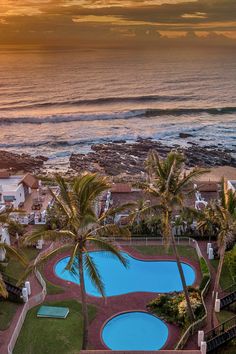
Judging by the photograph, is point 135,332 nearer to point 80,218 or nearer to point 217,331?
point 217,331

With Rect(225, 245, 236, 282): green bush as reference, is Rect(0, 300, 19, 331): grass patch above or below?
below

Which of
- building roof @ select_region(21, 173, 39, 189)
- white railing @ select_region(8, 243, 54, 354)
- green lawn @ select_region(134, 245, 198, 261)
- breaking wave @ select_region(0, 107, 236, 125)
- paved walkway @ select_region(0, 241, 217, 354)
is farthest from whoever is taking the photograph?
breaking wave @ select_region(0, 107, 236, 125)

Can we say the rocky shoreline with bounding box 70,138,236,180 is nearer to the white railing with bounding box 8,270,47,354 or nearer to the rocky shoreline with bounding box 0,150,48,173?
the rocky shoreline with bounding box 0,150,48,173

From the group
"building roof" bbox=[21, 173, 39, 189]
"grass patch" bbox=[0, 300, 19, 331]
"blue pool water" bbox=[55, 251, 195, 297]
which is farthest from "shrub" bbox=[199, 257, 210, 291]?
"building roof" bbox=[21, 173, 39, 189]

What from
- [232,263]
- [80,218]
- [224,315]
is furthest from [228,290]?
[80,218]

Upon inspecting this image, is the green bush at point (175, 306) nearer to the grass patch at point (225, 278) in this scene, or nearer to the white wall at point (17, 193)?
the grass patch at point (225, 278)

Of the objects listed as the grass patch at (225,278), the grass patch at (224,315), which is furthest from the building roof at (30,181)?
the grass patch at (224,315)

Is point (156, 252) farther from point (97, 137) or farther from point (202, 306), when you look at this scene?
point (97, 137)
